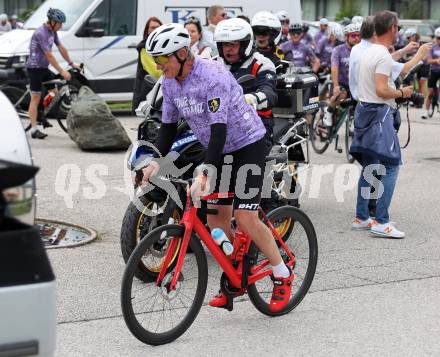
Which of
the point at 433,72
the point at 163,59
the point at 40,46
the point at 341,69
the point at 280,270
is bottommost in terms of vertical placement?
the point at 280,270

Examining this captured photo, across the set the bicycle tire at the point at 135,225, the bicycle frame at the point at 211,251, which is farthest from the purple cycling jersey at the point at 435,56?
the bicycle frame at the point at 211,251

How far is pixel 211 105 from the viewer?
211 inches

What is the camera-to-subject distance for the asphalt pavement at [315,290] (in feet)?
17.8

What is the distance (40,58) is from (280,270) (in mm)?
9368

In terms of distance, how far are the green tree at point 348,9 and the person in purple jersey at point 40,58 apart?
136 ft

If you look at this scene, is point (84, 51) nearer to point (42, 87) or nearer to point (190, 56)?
point (42, 87)

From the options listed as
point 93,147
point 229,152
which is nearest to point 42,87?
point 93,147

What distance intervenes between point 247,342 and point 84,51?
12.3 m

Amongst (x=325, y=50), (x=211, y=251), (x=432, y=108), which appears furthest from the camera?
(x=325, y=50)

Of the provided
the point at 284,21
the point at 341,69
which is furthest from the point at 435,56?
the point at 341,69

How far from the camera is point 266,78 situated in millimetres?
7492

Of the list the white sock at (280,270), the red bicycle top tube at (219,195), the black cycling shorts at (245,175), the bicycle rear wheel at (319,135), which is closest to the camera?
the black cycling shorts at (245,175)

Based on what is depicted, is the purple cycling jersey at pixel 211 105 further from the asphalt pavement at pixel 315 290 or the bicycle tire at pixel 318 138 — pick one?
the bicycle tire at pixel 318 138

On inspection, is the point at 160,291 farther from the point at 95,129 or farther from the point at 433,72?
the point at 433,72
